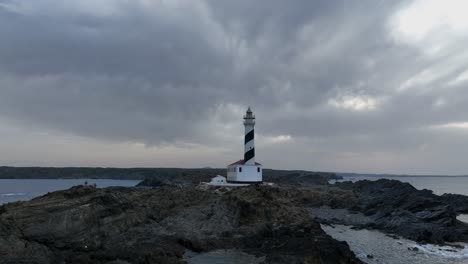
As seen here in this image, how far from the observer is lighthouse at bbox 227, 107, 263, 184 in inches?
1996

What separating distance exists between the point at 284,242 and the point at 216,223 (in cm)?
535

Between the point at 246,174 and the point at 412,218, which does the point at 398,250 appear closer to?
the point at 412,218

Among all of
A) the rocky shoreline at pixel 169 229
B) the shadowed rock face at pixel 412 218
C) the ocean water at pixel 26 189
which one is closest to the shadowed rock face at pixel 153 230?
the rocky shoreline at pixel 169 229

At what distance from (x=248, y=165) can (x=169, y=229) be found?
2588 cm

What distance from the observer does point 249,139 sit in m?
51.7

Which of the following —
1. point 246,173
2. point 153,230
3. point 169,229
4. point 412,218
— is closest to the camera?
point 153,230

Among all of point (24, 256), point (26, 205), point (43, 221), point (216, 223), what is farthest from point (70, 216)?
point (216, 223)

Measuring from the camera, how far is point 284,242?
2284cm

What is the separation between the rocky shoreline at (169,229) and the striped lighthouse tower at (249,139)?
14831 mm

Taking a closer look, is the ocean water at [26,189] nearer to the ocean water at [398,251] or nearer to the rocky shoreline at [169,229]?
the rocky shoreline at [169,229]

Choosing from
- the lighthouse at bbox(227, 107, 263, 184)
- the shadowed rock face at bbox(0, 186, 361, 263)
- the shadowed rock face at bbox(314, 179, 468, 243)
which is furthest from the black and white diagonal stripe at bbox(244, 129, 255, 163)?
the shadowed rock face at bbox(0, 186, 361, 263)

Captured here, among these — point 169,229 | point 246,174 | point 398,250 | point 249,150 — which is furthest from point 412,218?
point 169,229

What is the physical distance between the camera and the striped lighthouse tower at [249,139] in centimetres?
5112

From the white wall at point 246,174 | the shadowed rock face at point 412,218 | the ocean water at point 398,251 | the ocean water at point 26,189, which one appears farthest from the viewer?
the ocean water at point 26,189
